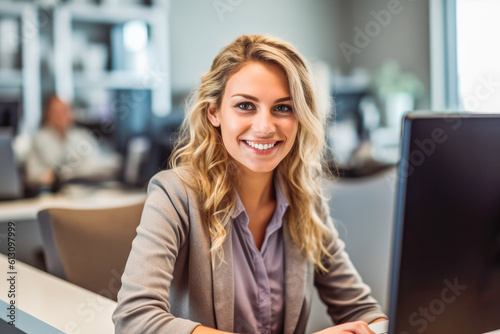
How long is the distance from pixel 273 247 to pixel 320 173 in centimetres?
28

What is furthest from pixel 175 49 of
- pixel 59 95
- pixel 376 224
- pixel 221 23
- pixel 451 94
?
pixel 376 224

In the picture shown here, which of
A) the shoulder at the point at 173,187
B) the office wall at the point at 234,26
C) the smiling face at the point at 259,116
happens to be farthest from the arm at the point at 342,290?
the office wall at the point at 234,26

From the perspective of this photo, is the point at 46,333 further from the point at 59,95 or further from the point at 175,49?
the point at 175,49

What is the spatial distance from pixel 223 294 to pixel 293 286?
20 cm

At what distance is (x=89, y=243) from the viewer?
4.62ft

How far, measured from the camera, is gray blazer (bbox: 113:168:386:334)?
3.26ft

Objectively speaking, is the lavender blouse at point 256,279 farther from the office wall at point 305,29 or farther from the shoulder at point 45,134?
the office wall at point 305,29

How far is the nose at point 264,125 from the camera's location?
120 centimetres

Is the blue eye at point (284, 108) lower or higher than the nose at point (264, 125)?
higher

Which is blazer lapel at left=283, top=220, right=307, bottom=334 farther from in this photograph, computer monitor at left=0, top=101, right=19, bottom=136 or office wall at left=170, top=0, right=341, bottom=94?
office wall at left=170, top=0, right=341, bottom=94

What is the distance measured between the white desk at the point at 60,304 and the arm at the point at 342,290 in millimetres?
567

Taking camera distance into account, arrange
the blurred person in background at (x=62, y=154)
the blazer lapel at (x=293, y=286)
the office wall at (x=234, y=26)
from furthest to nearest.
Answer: the office wall at (x=234, y=26), the blurred person in background at (x=62, y=154), the blazer lapel at (x=293, y=286)

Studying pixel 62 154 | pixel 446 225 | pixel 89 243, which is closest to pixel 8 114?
pixel 62 154

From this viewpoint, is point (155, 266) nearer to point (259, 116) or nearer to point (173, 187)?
point (173, 187)
